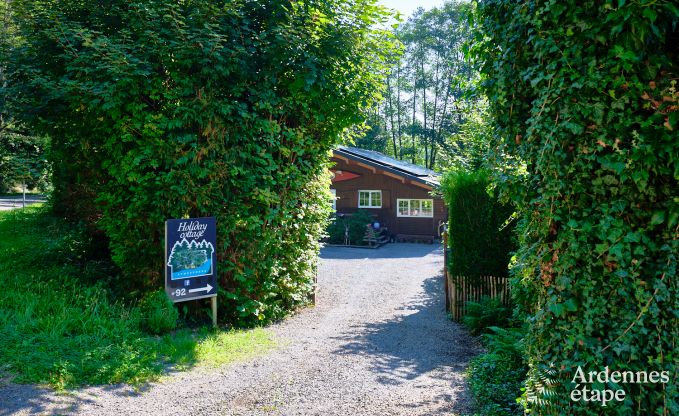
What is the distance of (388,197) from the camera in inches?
976

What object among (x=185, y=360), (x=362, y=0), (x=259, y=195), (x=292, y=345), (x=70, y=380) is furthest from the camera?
(x=362, y=0)

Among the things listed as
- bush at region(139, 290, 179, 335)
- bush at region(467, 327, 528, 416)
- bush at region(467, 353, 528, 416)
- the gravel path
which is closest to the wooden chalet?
the gravel path

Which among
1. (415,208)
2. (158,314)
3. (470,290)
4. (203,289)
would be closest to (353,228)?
(415,208)

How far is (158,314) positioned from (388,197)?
18.3 m

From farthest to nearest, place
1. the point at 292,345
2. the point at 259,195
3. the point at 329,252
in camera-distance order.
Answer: the point at 329,252, the point at 259,195, the point at 292,345

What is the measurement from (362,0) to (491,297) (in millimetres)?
6372

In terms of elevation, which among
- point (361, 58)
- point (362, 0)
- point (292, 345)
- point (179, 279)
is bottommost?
point (292, 345)

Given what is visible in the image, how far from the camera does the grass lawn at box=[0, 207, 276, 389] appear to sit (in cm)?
572

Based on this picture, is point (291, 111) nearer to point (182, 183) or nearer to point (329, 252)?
point (182, 183)

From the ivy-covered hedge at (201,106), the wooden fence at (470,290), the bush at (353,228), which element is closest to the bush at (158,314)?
the ivy-covered hedge at (201,106)

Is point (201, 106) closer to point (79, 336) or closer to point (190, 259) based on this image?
point (190, 259)

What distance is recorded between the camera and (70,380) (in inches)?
215

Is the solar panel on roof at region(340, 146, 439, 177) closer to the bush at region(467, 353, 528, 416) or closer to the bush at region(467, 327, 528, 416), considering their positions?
the bush at region(467, 327, 528, 416)

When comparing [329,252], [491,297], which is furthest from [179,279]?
[329,252]
